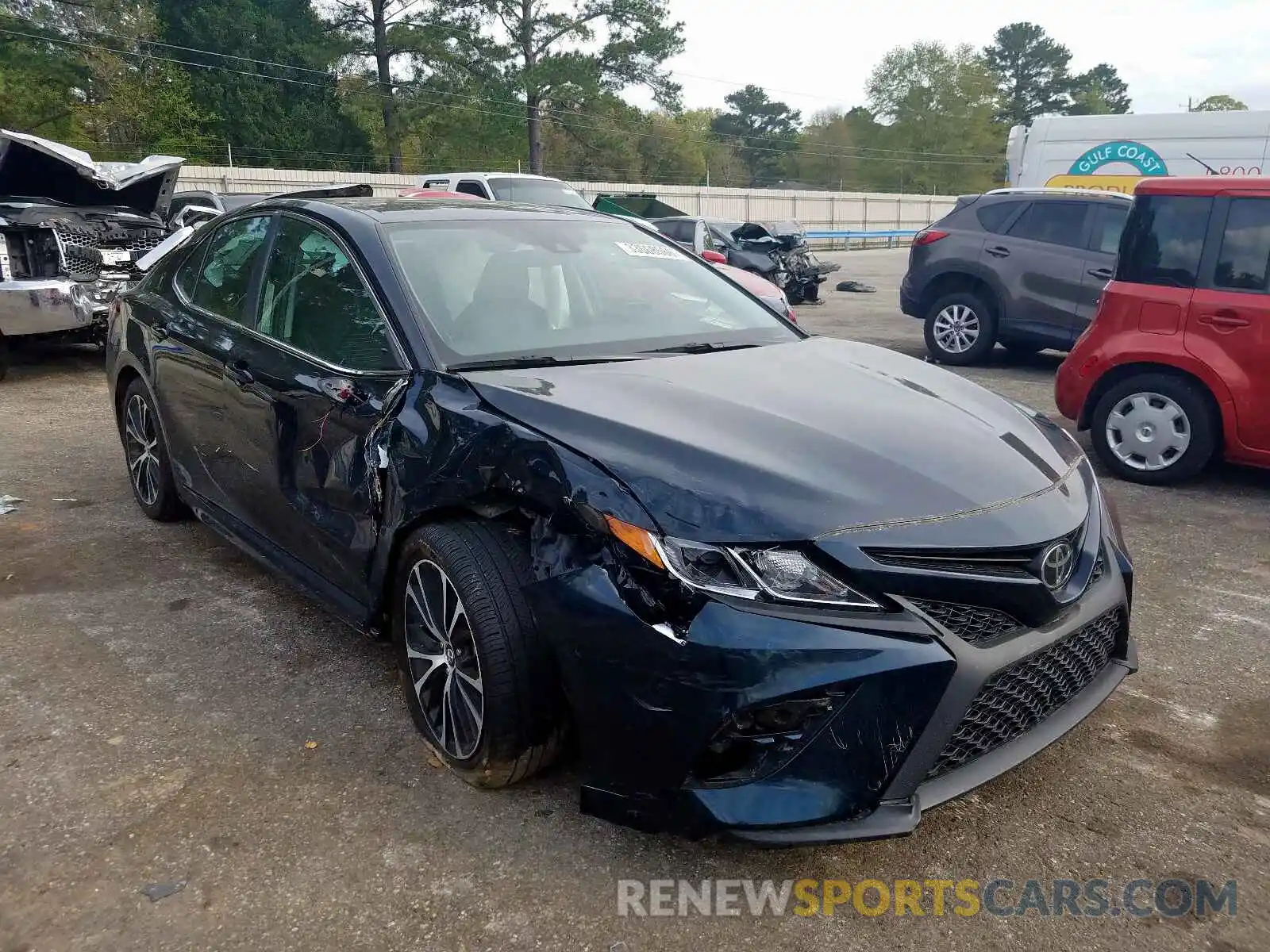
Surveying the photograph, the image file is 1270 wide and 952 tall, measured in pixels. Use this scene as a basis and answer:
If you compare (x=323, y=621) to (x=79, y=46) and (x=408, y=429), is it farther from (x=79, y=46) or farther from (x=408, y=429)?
(x=79, y=46)

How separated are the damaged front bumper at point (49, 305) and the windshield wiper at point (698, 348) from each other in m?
6.56

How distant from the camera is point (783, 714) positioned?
2.12 m

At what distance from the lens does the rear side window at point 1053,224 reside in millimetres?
9008

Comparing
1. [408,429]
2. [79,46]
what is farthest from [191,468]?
[79,46]

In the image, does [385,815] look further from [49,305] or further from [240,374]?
[49,305]

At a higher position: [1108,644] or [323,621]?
[1108,644]

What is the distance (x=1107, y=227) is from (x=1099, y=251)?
0.72ft

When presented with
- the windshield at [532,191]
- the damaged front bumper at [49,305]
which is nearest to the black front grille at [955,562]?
the damaged front bumper at [49,305]

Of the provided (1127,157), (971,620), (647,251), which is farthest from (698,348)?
(1127,157)

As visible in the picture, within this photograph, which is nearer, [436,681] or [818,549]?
[818,549]

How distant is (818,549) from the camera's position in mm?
2158

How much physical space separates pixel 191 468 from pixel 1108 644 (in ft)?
11.5

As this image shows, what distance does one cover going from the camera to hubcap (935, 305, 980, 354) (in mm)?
9773

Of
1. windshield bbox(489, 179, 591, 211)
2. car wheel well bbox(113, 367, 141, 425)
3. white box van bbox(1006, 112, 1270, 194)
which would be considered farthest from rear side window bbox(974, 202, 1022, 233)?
car wheel well bbox(113, 367, 141, 425)
